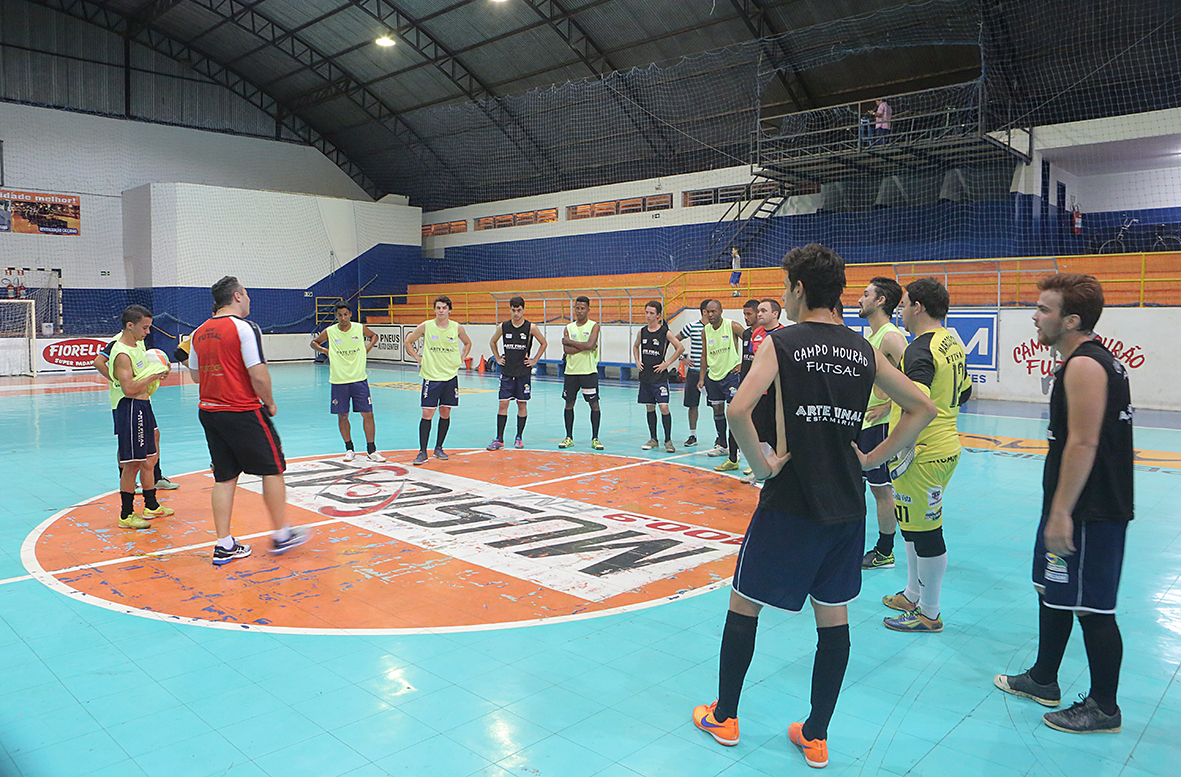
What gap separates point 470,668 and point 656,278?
21.5 meters

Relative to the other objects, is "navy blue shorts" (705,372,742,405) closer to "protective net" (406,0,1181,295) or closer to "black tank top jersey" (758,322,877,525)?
"black tank top jersey" (758,322,877,525)

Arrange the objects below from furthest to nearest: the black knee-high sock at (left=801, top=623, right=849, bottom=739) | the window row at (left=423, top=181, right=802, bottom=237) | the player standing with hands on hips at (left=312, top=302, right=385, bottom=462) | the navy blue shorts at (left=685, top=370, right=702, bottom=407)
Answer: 1. the window row at (left=423, top=181, right=802, bottom=237)
2. the navy blue shorts at (left=685, top=370, right=702, bottom=407)
3. the player standing with hands on hips at (left=312, top=302, right=385, bottom=462)
4. the black knee-high sock at (left=801, top=623, right=849, bottom=739)

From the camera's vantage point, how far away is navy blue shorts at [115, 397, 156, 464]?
6.40 meters

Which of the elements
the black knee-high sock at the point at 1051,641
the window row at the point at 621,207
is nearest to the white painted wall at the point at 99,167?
the window row at the point at 621,207

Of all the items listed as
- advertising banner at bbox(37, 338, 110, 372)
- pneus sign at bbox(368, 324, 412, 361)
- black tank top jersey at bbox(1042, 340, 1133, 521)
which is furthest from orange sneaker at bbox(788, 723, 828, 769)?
pneus sign at bbox(368, 324, 412, 361)

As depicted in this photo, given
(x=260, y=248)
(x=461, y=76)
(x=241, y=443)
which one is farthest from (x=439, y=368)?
(x=260, y=248)

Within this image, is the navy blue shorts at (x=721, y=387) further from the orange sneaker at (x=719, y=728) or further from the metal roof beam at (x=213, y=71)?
the metal roof beam at (x=213, y=71)

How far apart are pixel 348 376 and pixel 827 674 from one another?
7747mm

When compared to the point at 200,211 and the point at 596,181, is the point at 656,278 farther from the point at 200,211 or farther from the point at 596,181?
the point at 200,211

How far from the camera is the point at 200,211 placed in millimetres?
28125

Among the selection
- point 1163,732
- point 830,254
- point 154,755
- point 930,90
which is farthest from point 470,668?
point 930,90

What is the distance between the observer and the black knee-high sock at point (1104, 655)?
333 centimetres

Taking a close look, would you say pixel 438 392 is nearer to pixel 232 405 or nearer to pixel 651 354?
pixel 651 354

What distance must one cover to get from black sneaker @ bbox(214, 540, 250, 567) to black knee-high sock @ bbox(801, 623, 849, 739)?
4.27 m
